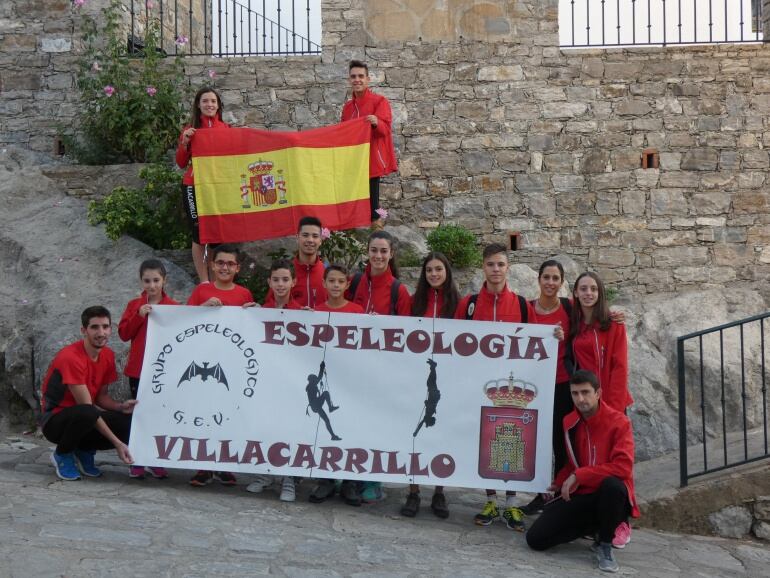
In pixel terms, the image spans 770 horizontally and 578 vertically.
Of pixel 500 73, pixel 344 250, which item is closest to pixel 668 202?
pixel 500 73

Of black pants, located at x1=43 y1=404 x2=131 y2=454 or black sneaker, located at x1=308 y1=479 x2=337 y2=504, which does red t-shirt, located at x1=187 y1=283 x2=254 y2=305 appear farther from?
black sneaker, located at x1=308 y1=479 x2=337 y2=504

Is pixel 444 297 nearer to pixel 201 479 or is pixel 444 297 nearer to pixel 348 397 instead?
pixel 348 397

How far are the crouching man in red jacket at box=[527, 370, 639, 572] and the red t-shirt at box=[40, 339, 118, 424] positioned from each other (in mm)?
2760

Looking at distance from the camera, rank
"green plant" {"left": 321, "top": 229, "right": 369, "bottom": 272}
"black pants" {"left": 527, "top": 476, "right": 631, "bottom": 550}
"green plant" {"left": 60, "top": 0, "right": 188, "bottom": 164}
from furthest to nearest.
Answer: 1. "green plant" {"left": 60, "top": 0, "right": 188, "bottom": 164}
2. "green plant" {"left": 321, "top": 229, "right": 369, "bottom": 272}
3. "black pants" {"left": 527, "top": 476, "right": 631, "bottom": 550}

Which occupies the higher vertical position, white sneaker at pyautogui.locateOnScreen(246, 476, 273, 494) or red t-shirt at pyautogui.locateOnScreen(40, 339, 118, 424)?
red t-shirt at pyautogui.locateOnScreen(40, 339, 118, 424)

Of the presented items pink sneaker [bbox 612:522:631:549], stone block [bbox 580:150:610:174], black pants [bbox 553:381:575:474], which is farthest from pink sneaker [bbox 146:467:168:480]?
stone block [bbox 580:150:610:174]

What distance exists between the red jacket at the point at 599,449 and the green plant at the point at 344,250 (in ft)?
10.5

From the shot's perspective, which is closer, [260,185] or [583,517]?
[583,517]

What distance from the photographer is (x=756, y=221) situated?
9.20 metres

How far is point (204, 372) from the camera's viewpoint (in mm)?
5574

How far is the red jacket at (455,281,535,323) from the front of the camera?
5.55 metres

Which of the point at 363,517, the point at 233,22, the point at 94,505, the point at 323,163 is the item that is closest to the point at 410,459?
the point at 363,517

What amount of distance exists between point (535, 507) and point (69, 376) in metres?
2.91

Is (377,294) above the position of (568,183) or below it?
below
